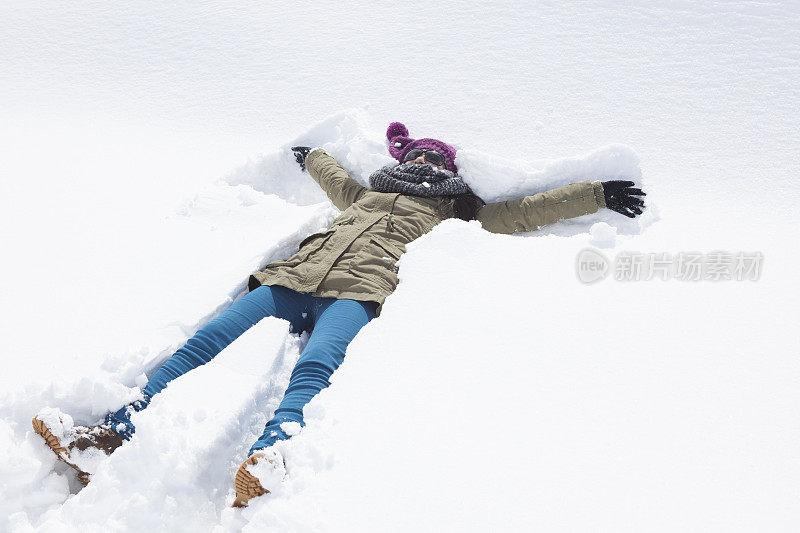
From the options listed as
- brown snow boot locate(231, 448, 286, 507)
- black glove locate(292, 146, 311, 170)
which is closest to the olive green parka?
black glove locate(292, 146, 311, 170)

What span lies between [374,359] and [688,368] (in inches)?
38.1

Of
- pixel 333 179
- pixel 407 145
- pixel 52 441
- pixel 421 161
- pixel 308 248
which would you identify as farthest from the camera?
pixel 407 145

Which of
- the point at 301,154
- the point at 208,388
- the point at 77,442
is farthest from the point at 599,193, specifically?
the point at 77,442

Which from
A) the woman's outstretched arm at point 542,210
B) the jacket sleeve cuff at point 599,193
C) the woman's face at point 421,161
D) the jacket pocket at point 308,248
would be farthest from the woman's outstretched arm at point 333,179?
the jacket sleeve cuff at point 599,193

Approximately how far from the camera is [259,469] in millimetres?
1312

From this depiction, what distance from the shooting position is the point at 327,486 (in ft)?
4.34

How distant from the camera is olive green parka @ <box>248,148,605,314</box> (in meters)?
2.04

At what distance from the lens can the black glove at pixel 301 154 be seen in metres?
3.25

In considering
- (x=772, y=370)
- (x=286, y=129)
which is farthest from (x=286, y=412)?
(x=286, y=129)

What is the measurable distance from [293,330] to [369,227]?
536 millimetres

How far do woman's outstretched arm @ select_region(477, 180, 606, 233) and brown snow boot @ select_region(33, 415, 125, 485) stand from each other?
5.83 ft

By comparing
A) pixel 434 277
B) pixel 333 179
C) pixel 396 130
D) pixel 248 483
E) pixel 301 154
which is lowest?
pixel 248 483

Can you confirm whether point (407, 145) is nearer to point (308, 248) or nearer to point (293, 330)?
point (308, 248)

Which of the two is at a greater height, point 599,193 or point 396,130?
point 396,130
